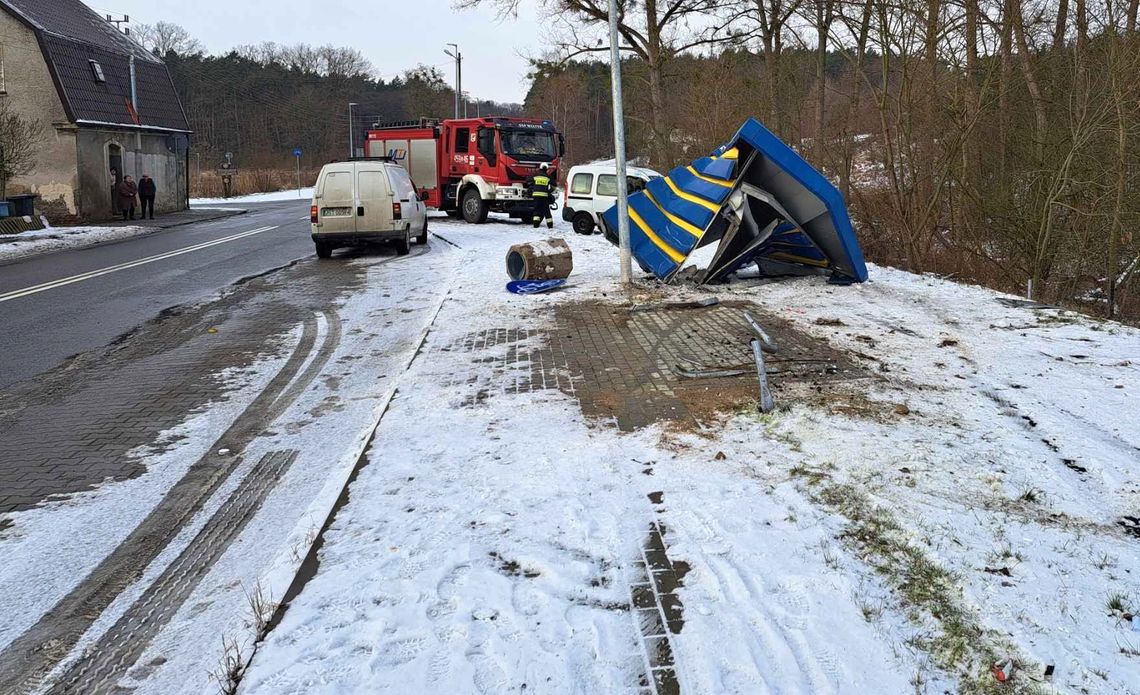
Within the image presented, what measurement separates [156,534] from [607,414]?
10.2 ft

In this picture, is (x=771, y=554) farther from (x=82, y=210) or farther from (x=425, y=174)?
(x=82, y=210)

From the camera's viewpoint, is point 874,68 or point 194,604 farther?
point 874,68

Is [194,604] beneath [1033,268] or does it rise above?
Result: beneath

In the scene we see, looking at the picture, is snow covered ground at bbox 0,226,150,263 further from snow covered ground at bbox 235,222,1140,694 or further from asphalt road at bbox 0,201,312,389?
snow covered ground at bbox 235,222,1140,694

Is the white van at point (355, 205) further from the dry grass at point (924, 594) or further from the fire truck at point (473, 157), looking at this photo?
the dry grass at point (924, 594)

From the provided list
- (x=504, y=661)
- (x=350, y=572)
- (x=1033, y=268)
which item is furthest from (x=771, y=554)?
(x=1033, y=268)

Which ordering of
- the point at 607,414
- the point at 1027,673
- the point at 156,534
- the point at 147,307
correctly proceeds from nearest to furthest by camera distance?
the point at 1027,673 < the point at 156,534 < the point at 607,414 < the point at 147,307

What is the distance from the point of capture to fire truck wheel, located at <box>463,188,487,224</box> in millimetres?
26609

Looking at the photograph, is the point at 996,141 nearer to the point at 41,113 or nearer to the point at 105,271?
the point at 105,271

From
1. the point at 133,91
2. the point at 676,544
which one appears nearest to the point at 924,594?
the point at 676,544

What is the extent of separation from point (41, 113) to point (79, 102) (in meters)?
1.18

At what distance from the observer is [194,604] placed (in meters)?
3.82

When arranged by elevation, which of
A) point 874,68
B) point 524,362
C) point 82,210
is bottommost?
point 524,362

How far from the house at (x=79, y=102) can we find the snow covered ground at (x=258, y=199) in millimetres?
10429
